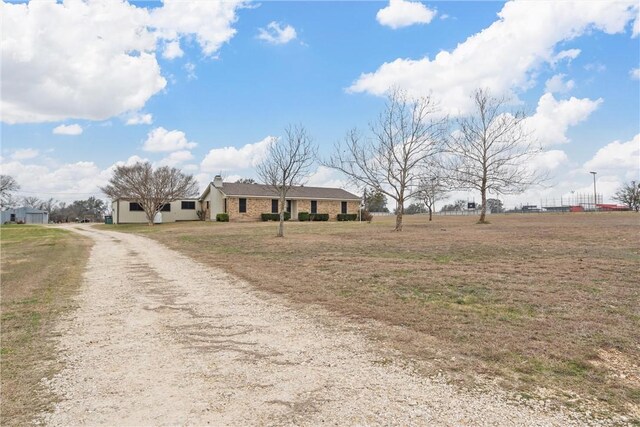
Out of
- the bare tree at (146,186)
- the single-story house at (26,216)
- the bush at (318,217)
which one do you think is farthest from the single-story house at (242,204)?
the single-story house at (26,216)

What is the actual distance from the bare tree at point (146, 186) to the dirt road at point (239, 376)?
1339 inches

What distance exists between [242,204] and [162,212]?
1186 cm

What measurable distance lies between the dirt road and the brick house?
31.6 meters

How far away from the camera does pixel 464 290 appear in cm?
721

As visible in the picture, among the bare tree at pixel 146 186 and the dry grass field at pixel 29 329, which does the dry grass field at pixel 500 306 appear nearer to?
the dry grass field at pixel 29 329

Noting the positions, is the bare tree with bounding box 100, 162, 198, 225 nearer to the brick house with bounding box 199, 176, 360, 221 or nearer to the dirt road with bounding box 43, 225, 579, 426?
the brick house with bounding box 199, 176, 360, 221

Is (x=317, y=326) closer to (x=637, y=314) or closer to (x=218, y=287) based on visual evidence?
(x=218, y=287)

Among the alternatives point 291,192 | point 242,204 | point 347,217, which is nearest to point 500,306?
point 242,204

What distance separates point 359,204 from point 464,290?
1595 inches

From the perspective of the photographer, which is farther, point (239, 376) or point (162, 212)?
point (162, 212)

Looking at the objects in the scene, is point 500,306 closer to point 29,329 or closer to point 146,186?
point 29,329

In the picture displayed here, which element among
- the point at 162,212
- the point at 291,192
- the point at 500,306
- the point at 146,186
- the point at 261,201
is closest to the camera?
the point at 500,306

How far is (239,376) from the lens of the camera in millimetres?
3721

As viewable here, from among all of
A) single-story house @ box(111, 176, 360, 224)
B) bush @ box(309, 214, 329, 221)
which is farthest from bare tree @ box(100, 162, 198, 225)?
bush @ box(309, 214, 329, 221)
